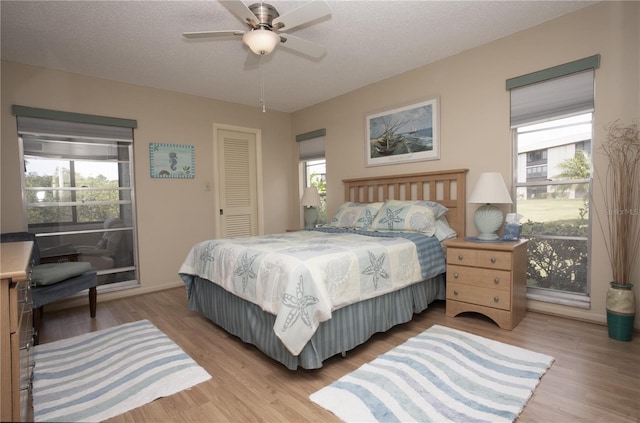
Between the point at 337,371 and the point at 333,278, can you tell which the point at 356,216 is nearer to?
the point at 333,278

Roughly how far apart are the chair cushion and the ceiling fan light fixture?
2468mm

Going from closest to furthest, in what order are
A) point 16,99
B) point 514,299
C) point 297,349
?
point 297,349 → point 514,299 → point 16,99

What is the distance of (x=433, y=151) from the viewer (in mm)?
3459

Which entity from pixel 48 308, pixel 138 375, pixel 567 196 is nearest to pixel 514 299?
pixel 567 196

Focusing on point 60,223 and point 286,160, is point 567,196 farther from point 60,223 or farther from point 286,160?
point 60,223

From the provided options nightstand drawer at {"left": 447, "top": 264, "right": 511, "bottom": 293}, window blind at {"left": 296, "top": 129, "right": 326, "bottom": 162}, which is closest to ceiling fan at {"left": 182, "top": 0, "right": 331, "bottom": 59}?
nightstand drawer at {"left": 447, "top": 264, "right": 511, "bottom": 293}

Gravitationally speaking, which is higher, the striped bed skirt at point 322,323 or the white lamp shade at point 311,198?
the white lamp shade at point 311,198

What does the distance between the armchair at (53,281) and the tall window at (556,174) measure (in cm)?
404

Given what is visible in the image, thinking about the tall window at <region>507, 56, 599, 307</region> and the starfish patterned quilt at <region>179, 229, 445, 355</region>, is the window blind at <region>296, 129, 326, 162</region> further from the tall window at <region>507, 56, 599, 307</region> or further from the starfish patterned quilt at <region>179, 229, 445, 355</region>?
the tall window at <region>507, 56, 599, 307</region>

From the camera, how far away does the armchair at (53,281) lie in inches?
100

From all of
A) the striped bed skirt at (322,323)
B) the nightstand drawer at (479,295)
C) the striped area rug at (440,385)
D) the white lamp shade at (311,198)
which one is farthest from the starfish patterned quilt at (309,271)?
Answer: the white lamp shade at (311,198)

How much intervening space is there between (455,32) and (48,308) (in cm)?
476

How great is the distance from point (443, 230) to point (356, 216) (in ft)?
3.08

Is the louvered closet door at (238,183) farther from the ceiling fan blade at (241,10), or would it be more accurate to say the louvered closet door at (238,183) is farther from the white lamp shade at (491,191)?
the white lamp shade at (491,191)
